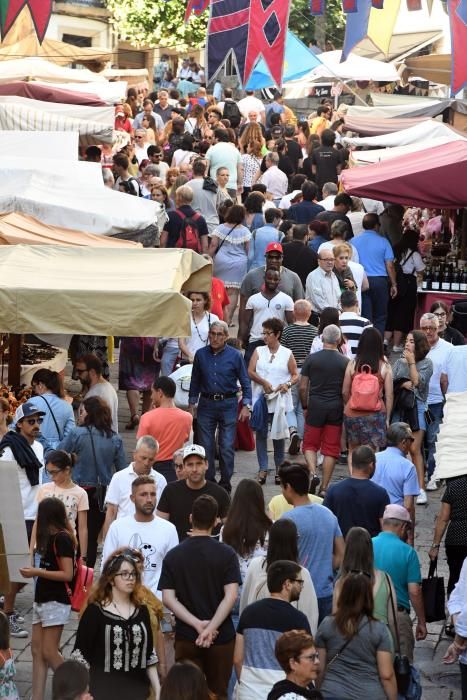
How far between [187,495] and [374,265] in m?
7.84

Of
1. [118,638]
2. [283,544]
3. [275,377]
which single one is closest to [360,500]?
[283,544]

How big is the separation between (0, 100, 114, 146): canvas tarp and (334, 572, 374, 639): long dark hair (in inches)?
558

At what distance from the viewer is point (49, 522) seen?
8.37m

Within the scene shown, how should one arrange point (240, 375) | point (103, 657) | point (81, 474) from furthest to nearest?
1. point (240, 375)
2. point (81, 474)
3. point (103, 657)

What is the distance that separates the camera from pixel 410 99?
2934 cm

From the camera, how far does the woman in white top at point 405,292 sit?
17.1 metres

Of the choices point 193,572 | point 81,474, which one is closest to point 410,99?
point 81,474

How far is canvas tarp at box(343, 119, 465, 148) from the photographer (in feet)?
68.9

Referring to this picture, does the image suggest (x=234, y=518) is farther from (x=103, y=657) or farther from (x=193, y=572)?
(x=103, y=657)

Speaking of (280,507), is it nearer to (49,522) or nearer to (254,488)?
(254,488)

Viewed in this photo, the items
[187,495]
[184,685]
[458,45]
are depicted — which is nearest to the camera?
[184,685]

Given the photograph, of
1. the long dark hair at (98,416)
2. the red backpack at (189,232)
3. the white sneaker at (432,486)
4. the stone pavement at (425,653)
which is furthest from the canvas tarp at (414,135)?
the long dark hair at (98,416)

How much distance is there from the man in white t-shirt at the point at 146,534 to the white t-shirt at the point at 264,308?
5.80 meters

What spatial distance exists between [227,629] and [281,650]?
48.6 inches
